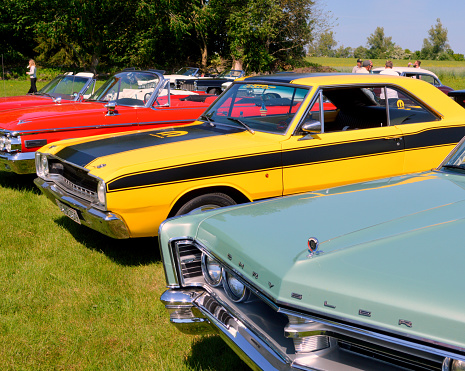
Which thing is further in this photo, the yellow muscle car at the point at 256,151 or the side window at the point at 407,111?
the side window at the point at 407,111

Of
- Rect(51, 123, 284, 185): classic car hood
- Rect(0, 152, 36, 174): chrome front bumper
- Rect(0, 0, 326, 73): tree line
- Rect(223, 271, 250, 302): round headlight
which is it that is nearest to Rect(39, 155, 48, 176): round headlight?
Rect(51, 123, 284, 185): classic car hood

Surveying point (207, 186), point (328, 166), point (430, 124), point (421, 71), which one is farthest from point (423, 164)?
point (421, 71)

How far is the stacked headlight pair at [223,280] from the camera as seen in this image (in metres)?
2.26

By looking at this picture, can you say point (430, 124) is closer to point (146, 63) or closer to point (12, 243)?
→ point (12, 243)

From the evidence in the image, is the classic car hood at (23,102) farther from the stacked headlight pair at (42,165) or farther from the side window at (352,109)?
the side window at (352,109)

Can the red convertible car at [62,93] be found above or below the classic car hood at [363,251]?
above

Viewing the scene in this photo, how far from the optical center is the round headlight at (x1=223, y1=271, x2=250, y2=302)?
2248 millimetres

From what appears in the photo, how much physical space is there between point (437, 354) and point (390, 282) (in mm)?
275

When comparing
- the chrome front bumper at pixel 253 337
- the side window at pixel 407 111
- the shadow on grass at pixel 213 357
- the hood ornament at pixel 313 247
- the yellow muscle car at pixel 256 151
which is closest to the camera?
the chrome front bumper at pixel 253 337

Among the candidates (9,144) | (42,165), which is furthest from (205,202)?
(9,144)

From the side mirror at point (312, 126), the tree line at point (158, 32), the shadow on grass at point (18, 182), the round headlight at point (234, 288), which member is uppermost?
the tree line at point (158, 32)

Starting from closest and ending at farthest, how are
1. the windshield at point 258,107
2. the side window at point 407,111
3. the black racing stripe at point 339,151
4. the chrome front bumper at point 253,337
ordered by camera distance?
the chrome front bumper at point 253,337 < the black racing stripe at point 339,151 < the windshield at point 258,107 < the side window at point 407,111

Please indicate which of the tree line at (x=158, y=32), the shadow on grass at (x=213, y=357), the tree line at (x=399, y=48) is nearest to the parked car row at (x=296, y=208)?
the shadow on grass at (x=213, y=357)

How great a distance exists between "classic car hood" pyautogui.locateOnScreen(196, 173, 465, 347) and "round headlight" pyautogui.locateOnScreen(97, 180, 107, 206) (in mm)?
1499
